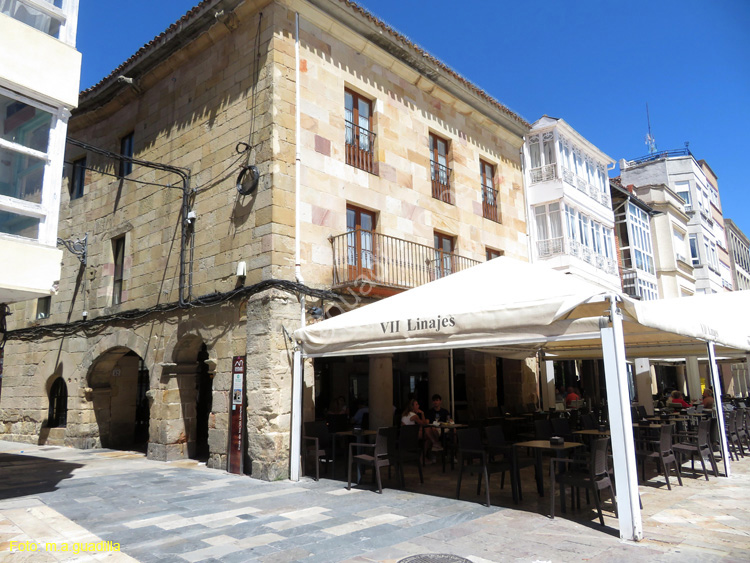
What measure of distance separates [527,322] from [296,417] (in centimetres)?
444

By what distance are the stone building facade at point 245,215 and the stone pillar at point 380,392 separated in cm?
143

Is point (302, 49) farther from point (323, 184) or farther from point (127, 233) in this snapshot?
point (127, 233)

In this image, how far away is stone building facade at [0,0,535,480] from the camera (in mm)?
9969

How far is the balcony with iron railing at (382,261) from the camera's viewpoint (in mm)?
10664

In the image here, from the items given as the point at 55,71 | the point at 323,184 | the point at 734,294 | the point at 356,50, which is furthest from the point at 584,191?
the point at 55,71

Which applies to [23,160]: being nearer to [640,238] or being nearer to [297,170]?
[297,170]

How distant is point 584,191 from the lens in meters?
17.8

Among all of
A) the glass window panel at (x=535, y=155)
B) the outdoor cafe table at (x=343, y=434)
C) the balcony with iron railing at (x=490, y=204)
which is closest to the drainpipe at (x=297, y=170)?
the outdoor cafe table at (x=343, y=434)

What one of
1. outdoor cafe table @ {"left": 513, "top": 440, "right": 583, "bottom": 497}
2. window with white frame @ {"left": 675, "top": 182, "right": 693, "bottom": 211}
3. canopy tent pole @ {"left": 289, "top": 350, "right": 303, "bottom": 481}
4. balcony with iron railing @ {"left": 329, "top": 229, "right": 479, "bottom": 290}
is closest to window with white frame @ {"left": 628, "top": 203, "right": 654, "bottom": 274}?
window with white frame @ {"left": 675, "top": 182, "right": 693, "bottom": 211}

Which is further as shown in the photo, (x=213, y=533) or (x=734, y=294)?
(x=734, y=294)

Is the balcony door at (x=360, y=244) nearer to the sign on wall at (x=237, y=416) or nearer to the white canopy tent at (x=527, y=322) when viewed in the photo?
the sign on wall at (x=237, y=416)

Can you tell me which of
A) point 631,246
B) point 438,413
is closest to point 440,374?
point 438,413

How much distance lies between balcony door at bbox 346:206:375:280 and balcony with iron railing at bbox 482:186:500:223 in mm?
4643

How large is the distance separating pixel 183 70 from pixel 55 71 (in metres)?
5.04
